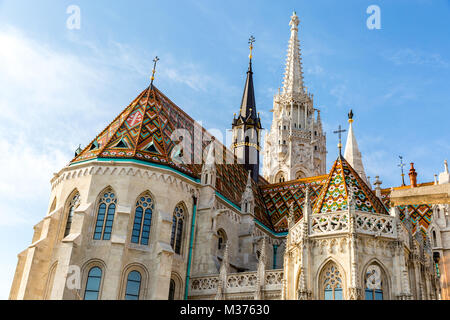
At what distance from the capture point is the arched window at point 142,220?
2028 centimetres

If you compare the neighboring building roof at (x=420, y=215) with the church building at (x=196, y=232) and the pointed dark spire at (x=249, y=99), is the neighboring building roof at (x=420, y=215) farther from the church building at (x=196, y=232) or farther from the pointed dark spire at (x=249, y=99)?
the pointed dark spire at (x=249, y=99)

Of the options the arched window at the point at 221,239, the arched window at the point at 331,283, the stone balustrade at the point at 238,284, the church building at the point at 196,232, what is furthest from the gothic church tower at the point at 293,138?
the arched window at the point at 331,283

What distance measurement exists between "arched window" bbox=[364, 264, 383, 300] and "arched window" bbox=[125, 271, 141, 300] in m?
8.87

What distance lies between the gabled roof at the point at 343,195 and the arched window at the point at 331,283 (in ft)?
7.00

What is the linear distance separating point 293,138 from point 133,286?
1158 inches

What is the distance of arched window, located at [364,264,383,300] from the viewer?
15844 mm

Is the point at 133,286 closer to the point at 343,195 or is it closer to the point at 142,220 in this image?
the point at 142,220

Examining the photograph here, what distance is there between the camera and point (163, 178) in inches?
849

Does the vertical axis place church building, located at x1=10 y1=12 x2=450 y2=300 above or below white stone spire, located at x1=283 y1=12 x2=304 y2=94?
below

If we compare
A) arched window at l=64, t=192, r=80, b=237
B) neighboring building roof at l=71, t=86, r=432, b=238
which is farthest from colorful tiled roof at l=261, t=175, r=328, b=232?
arched window at l=64, t=192, r=80, b=237

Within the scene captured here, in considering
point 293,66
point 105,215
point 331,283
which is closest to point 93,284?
point 105,215

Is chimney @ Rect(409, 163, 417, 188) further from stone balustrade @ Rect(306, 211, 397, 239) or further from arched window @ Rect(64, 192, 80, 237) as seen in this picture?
arched window @ Rect(64, 192, 80, 237)
